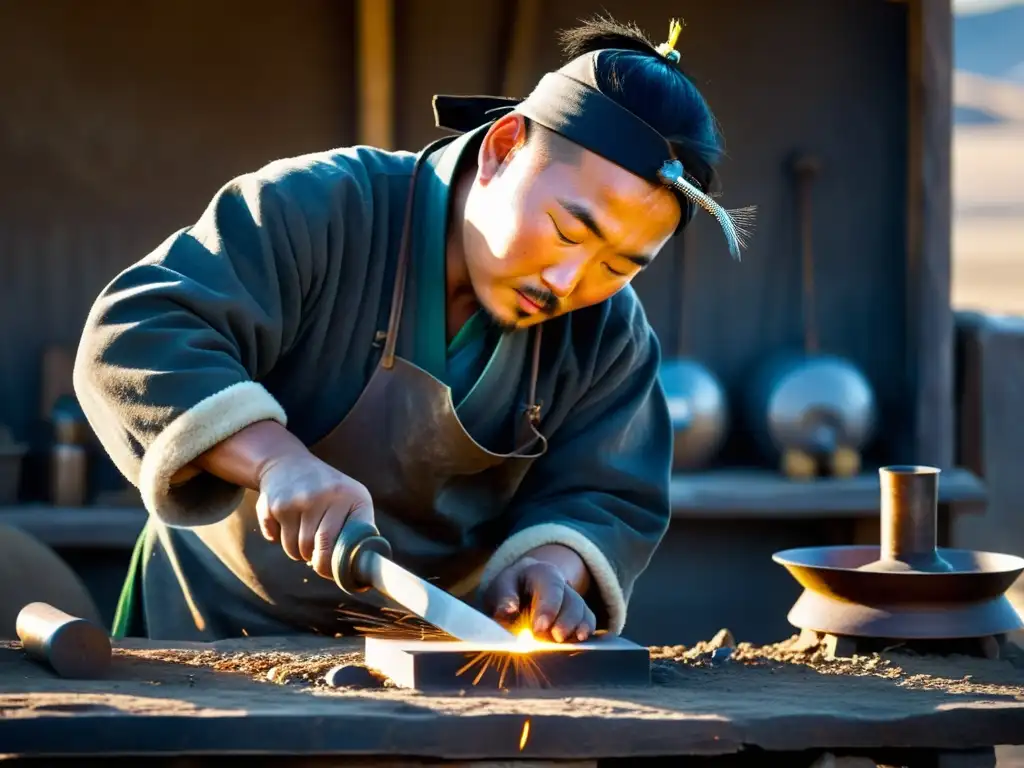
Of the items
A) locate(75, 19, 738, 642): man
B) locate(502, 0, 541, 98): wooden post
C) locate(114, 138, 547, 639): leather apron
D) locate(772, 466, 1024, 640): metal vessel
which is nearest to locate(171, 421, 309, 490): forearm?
locate(75, 19, 738, 642): man

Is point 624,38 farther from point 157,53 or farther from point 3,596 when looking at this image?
point 157,53

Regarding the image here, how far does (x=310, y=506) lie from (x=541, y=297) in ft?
2.09

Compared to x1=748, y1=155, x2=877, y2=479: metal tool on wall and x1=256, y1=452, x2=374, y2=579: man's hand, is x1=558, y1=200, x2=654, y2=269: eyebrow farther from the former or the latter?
x1=748, y1=155, x2=877, y2=479: metal tool on wall

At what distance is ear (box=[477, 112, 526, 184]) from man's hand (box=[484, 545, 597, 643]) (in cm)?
73

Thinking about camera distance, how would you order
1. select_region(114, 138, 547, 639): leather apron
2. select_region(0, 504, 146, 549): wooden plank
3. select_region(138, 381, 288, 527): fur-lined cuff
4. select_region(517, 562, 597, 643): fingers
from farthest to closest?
select_region(0, 504, 146, 549): wooden plank, select_region(114, 138, 547, 639): leather apron, select_region(517, 562, 597, 643): fingers, select_region(138, 381, 288, 527): fur-lined cuff

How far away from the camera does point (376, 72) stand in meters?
6.27

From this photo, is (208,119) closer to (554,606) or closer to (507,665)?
(554,606)

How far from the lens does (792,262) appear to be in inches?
268

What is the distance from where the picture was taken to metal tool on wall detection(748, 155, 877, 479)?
244 inches

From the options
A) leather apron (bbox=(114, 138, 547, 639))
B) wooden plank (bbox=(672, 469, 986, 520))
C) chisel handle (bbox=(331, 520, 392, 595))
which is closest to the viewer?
chisel handle (bbox=(331, 520, 392, 595))

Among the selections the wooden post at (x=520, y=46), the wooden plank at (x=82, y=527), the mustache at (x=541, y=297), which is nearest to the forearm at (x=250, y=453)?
the mustache at (x=541, y=297)

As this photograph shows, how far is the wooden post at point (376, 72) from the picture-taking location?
625cm

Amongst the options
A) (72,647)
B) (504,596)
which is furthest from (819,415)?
(72,647)

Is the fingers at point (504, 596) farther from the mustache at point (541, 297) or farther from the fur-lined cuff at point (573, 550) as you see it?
the mustache at point (541, 297)
